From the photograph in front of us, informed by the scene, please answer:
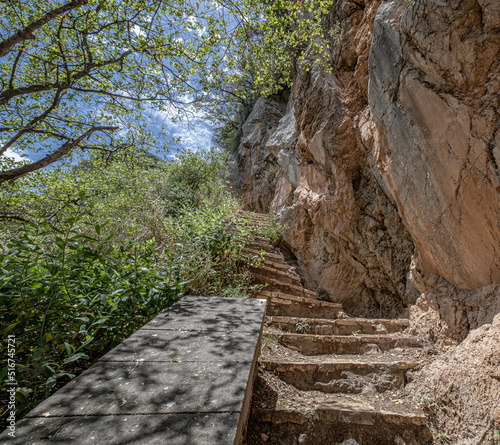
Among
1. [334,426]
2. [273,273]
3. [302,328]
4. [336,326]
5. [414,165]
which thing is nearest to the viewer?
[334,426]

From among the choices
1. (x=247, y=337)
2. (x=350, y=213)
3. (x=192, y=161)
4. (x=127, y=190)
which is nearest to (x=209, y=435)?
(x=247, y=337)

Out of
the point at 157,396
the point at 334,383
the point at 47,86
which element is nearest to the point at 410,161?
the point at 334,383

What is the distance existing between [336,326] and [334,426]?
149 centimetres

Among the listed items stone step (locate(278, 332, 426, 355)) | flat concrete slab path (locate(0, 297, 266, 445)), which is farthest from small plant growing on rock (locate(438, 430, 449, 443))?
flat concrete slab path (locate(0, 297, 266, 445))

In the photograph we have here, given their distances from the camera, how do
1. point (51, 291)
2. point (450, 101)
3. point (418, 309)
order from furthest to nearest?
point (418, 309) → point (450, 101) → point (51, 291)

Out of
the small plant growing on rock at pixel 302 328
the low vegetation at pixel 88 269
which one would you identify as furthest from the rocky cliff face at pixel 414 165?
the low vegetation at pixel 88 269

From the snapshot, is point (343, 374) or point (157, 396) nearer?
point (157, 396)

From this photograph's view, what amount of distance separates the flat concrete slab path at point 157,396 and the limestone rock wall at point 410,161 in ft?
7.64

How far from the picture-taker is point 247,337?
1405mm

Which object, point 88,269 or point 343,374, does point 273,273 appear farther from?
point 88,269

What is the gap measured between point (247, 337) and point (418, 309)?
9.03 feet

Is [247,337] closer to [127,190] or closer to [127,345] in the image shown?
[127,345]

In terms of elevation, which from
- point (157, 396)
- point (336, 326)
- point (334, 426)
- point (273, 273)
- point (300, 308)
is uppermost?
point (157, 396)

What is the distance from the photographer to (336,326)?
121 inches
